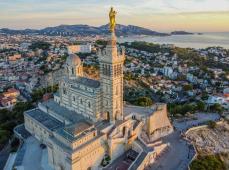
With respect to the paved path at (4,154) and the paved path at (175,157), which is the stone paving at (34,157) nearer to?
the paved path at (4,154)

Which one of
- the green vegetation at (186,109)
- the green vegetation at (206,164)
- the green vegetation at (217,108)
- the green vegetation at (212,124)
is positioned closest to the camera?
the green vegetation at (206,164)

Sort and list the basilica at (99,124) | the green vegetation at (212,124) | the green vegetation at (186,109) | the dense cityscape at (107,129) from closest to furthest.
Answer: the basilica at (99,124), the dense cityscape at (107,129), the green vegetation at (212,124), the green vegetation at (186,109)

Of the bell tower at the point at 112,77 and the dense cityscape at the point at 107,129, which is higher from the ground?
the bell tower at the point at 112,77

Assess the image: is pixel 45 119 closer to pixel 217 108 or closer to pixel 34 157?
pixel 34 157

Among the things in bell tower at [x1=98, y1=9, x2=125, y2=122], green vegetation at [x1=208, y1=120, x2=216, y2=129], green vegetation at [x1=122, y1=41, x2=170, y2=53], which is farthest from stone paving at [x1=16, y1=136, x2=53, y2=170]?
green vegetation at [x1=122, y1=41, x2=170, y2=53]

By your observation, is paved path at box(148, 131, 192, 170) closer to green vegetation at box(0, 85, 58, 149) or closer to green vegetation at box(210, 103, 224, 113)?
green vegetation at box(210, 103, 224, 113)

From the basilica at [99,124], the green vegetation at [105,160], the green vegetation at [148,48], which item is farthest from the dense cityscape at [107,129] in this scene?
the green vegetation at [148,48]

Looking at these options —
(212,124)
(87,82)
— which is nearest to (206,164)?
(212,124)
